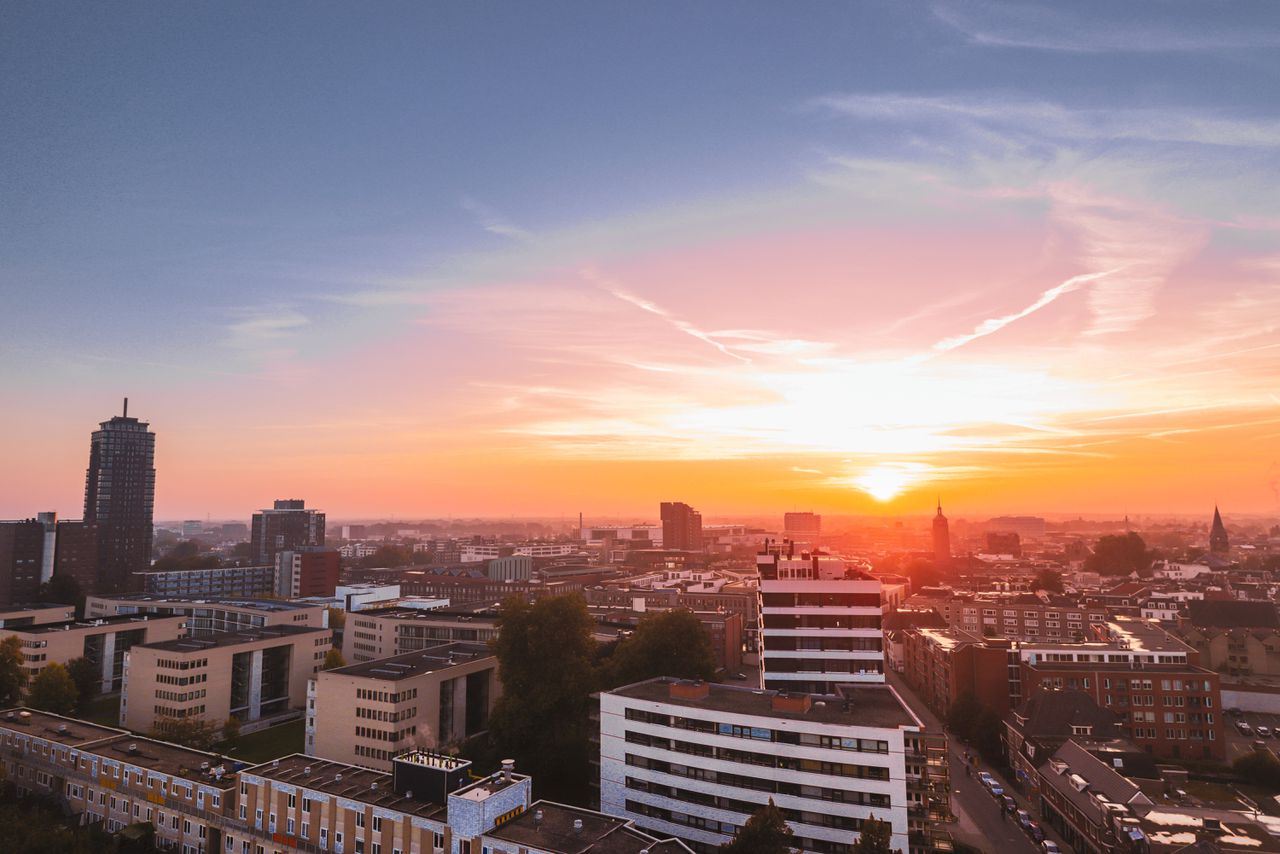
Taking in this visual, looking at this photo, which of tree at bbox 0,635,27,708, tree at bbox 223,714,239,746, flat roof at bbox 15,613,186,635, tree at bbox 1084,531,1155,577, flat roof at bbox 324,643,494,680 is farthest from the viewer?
tree at bbox 1084,531,1155,577

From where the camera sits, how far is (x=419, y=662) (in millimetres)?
67375

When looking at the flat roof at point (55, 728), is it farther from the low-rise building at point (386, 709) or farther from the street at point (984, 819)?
the street at point (984, 819)

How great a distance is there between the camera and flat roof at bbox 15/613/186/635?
8144 cm

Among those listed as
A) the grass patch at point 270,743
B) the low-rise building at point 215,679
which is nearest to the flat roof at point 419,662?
the grass patch at point 270,743

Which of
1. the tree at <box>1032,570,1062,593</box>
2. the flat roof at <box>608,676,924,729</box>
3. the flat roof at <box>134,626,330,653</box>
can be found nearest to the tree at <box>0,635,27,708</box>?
the flat roof at <box>134,626,330,653</box>

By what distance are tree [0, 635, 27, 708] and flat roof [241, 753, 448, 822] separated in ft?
148

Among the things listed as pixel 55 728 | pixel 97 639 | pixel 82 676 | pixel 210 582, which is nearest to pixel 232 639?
pixel 82 676

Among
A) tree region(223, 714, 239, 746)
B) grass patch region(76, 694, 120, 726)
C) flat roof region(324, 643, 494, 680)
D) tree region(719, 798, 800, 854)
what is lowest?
grass patch region(76, 694, 120, 726)

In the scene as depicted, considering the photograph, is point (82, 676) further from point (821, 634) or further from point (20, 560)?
point (20, 560)

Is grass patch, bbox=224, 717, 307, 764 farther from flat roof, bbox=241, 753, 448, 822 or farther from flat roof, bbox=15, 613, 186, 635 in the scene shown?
flat roof, bbox=15, 613, 186, 635

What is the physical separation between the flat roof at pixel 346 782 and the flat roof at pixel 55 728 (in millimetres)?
16235

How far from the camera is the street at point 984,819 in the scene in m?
49.5

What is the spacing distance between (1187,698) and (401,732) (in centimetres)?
7022

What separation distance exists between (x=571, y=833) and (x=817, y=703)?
58.2 feet
